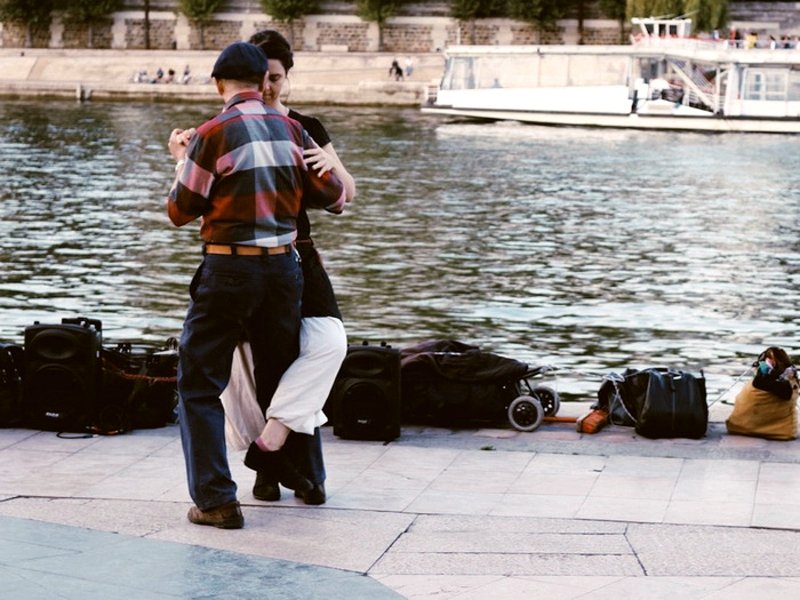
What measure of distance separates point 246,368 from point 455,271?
50.7 ft

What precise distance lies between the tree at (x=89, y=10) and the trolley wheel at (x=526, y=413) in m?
67.5

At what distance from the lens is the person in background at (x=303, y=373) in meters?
6.83

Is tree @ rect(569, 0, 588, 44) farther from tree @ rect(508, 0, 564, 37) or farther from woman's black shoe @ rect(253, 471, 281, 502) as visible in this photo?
woman's black shoe @ rect(253, 471, 281, 502)

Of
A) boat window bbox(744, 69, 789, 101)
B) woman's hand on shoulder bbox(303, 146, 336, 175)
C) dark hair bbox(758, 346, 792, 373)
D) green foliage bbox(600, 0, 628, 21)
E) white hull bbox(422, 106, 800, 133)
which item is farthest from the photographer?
green foliage bbox(600, 0, 628, 21)

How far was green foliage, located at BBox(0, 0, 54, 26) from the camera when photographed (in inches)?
2943

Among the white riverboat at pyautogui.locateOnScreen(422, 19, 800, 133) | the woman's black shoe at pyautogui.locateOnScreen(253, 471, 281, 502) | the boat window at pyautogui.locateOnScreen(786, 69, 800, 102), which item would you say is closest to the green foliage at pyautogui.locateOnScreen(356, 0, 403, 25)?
the white riverboat at pyautogui.locateOnScreen(422, 19, 800, 133)

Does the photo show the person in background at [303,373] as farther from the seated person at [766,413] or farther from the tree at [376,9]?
the tree at [376,9]

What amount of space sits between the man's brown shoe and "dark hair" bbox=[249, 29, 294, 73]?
165 centimetres

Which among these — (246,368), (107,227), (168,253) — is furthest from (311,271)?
(107,227)

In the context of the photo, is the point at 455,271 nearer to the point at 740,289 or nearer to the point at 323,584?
the point at 740,289

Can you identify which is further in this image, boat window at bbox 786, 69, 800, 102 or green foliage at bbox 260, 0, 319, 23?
green foliage at bbox 260, 0, 319, 23

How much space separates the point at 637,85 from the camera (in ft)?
186

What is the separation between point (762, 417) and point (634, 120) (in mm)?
46078

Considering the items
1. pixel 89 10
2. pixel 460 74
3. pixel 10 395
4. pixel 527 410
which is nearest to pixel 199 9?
pixel 89 10
